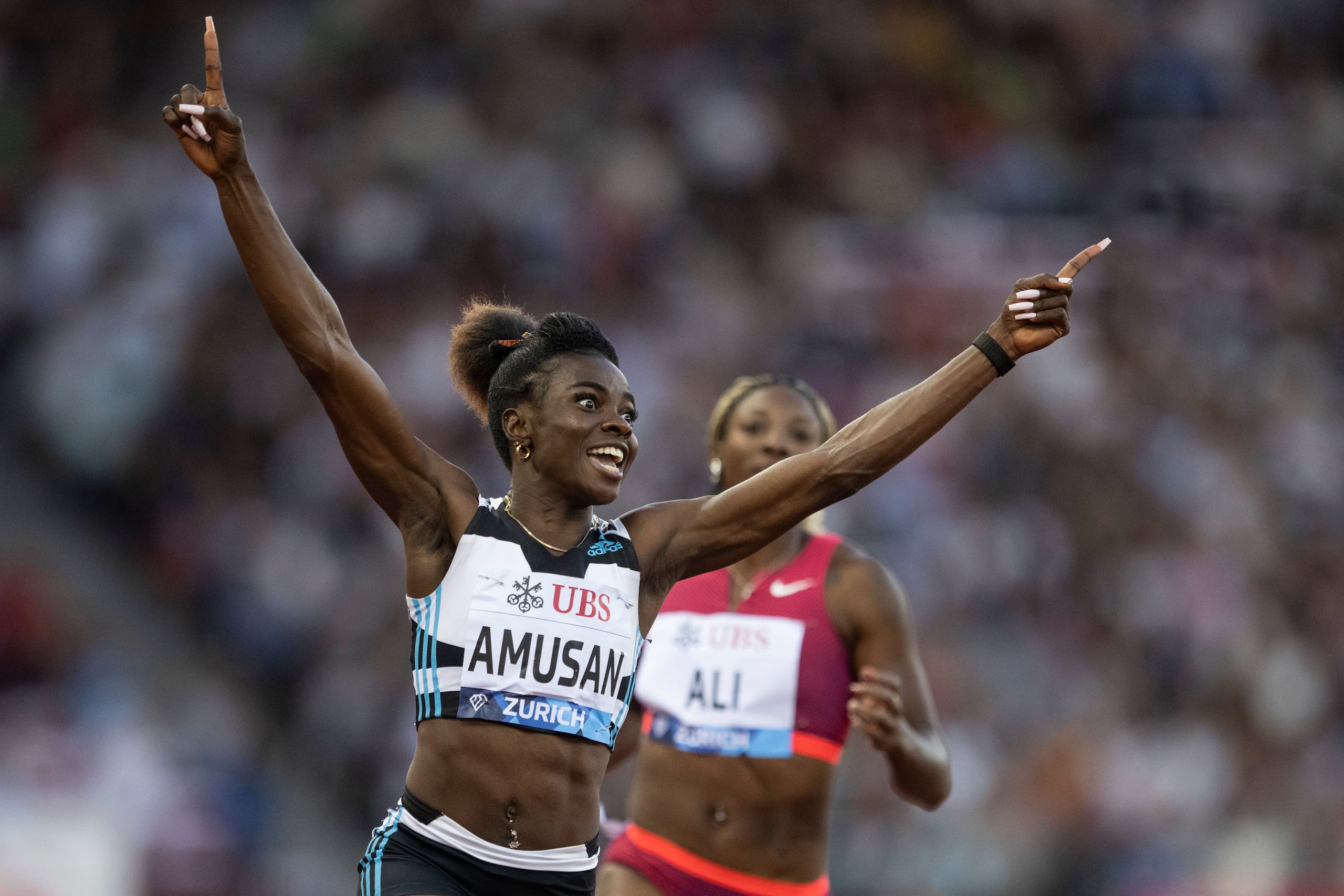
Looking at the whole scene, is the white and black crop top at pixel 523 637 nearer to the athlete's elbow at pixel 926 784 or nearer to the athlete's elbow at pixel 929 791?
the athlete's elbow at pixel 926 784

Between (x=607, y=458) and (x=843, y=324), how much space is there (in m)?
8.56

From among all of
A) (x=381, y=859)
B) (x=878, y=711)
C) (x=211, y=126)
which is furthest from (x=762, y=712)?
(x=211, y=126)

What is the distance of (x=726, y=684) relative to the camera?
18.9 ft

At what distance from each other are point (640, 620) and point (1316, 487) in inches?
400

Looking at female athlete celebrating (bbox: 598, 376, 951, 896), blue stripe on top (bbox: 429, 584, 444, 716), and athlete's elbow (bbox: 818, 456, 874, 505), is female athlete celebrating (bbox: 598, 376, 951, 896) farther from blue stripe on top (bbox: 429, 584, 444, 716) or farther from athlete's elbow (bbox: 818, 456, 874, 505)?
blue stripe on top (bbox: 429, 584, 444, 716)

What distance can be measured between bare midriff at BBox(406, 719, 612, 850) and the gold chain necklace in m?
0.50

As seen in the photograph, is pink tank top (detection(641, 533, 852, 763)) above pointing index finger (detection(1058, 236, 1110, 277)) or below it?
below

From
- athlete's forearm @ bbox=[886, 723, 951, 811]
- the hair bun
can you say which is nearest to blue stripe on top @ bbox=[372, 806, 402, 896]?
the hair bun

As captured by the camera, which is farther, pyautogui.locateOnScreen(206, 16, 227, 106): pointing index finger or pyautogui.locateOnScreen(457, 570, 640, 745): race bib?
pyautogui.locateOnScreen(457, 570, 640, 745): race bib

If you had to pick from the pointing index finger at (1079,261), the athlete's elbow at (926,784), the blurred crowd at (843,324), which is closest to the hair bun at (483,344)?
the pointing index finger at (1079,261)

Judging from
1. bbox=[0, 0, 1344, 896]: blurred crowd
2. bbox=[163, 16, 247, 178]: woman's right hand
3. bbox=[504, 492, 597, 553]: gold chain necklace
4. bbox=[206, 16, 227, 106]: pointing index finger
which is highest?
bbox=[0, 0, 1344, 896]: blurred crowd

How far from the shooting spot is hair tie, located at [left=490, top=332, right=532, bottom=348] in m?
4.58

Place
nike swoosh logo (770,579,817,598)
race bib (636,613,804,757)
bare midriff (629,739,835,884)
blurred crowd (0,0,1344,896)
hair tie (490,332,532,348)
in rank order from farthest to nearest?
blurred crowd (0,0,1344,896) < nike swoosh logo (770,579,817,598) < race bib (636,613,804,757) < bare midriff (629,739,835,884) < hair tie (490,332,532,348)

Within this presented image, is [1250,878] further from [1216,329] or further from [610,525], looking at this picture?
[610,525]
